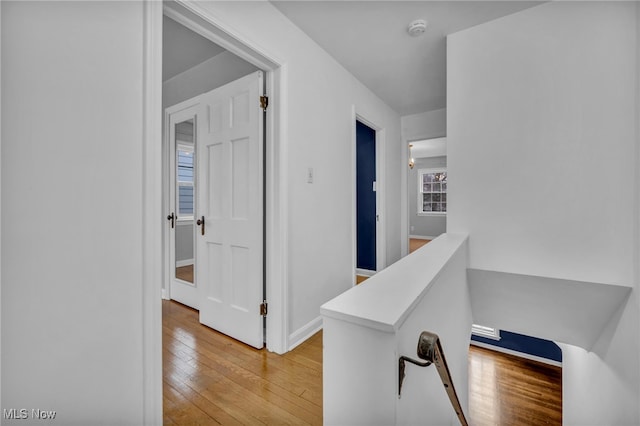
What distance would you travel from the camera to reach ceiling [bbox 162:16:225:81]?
2301 millimetres

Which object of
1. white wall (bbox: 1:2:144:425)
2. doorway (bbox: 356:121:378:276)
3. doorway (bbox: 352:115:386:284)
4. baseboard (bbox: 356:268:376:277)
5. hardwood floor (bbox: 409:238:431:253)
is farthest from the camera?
hardwood floor (bbox: 409:238:431:253)

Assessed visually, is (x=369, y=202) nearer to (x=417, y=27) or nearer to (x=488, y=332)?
(x=488, y=332)

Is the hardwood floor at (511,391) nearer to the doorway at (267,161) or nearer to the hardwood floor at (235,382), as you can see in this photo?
the hardwood floor at (235,382)

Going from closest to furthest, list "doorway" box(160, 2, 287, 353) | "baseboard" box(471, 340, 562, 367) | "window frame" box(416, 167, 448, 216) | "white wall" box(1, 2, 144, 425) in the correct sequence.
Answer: "white wall" box(1, 2, 144, 425) → "doorway" box(160, 2, 287, 353) → "baseboard" box(471, 340, 562, 367) → "window frame" box(416, 167, 448, 216)

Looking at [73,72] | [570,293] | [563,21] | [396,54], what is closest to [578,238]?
[570,293]

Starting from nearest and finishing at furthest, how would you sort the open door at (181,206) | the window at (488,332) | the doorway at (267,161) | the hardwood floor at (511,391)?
the doorway at (267,161) < the hardwood floor at (511,391) < the open door at (181,206) < the window at (488,332)

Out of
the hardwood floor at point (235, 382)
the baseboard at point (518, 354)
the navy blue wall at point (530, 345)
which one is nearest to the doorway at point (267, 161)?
the hardwood floor at point (235, 382)

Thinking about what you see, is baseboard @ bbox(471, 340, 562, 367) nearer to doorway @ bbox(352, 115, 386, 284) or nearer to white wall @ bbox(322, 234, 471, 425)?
doorway @ bbox(352, 115, 386, 284)

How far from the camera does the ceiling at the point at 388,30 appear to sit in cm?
199

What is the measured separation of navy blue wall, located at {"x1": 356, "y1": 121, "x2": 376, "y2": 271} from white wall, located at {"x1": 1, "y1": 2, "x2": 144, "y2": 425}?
10.8 ft

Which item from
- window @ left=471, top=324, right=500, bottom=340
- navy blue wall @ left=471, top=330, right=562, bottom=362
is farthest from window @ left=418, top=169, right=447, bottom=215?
navy blue wall @ left=471, top=330, right=562, bottom=362

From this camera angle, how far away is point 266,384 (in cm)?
170

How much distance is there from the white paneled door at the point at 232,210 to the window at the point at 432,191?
7.14 m

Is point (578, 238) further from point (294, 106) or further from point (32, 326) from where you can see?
point (32, 326)
